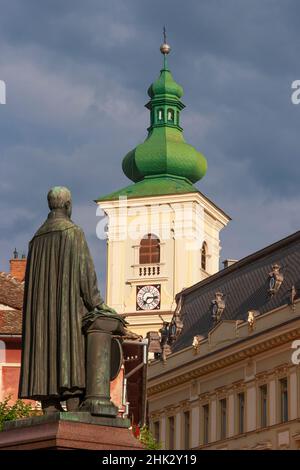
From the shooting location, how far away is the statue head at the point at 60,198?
47.7 feet

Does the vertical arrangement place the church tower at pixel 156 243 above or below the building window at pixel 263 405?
above

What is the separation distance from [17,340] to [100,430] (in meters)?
27.0

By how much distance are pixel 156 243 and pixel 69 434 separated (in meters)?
87.9

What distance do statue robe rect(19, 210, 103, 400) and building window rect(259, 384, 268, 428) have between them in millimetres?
44278

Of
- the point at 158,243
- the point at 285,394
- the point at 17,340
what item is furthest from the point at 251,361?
the point at 158,243

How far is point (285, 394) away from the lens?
56.6 metres

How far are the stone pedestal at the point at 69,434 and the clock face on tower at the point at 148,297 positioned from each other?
83574mm

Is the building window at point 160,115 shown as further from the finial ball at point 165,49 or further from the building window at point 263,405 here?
the building window at point 263,405

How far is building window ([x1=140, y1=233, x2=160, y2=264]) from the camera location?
10056cm

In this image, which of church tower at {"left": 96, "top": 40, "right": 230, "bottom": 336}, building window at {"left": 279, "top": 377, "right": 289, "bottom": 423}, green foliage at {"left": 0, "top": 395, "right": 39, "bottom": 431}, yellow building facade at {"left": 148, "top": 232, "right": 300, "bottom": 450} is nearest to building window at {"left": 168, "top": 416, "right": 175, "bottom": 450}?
yellow building facade at {"left": 148, "top": 232, "right": 300, "bottom": 450}

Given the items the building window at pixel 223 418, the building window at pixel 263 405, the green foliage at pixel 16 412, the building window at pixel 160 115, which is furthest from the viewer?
the building window at pixel 160 115

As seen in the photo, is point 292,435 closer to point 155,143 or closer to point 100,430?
point 100,430

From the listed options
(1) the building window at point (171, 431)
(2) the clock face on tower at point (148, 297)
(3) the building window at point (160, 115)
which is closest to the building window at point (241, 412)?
(1) the building window at point (171, 431)
